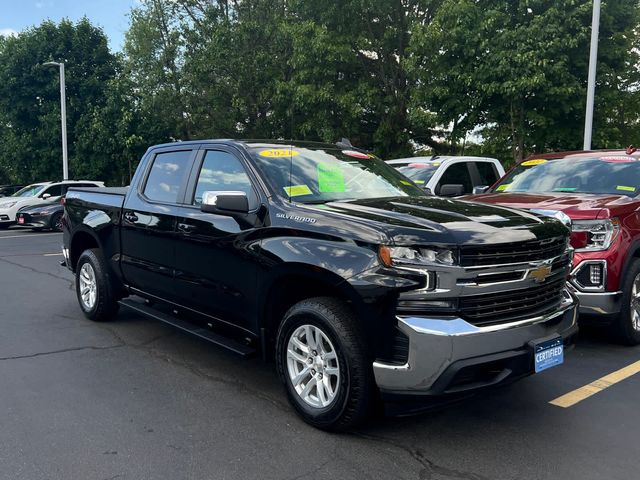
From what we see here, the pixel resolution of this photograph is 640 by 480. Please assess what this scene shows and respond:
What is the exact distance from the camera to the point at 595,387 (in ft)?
14.6

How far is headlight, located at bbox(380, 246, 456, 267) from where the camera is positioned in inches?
128

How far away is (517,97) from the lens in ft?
47.1

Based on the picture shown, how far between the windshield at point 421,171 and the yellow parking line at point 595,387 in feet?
16.1

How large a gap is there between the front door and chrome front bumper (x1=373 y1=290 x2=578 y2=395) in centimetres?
128

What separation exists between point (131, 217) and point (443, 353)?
138 inches

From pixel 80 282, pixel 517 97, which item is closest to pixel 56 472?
pixel 80 282

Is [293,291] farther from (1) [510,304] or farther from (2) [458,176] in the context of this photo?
(2) [458,176]

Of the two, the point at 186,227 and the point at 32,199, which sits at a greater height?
the point at 186,227

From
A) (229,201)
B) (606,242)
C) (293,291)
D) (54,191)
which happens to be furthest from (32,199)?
(606,242)

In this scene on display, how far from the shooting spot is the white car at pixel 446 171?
9352 millimetres

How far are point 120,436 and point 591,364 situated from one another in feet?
12.5

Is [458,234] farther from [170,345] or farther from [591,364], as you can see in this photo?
[170,345]

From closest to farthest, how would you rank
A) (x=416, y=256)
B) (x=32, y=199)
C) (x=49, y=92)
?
1. (x=416, y=256)
2. (x=32, y=199)
3. (x=49, y=92)

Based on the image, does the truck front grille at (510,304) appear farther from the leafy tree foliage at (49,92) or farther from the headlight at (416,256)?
the leafy tree foliage at (49,92)
